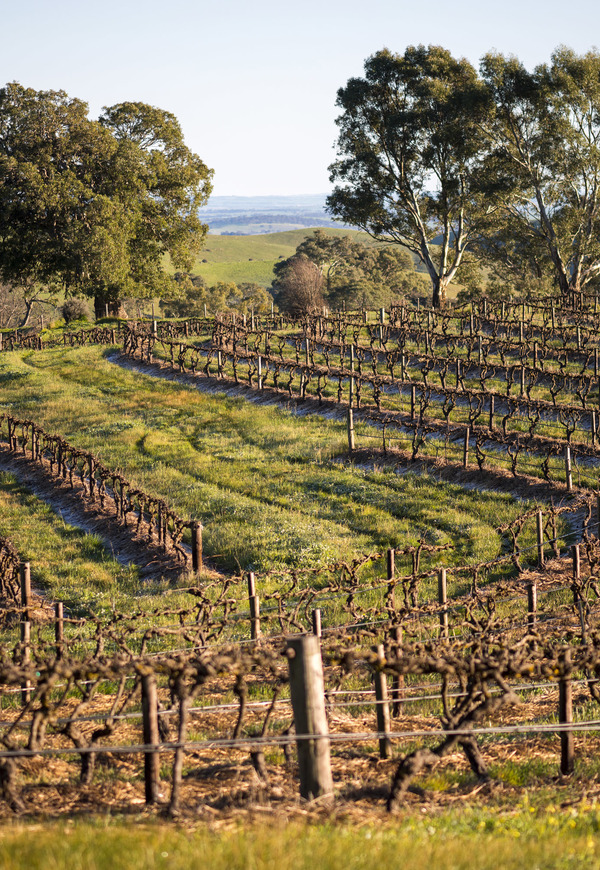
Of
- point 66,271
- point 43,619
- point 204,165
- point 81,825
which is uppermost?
point 204,165

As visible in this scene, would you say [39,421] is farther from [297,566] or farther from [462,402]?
[297,566]

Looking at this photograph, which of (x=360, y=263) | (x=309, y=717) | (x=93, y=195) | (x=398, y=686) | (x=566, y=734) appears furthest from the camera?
(x=360, y=263)

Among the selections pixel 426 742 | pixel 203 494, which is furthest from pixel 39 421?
pixel 426 742

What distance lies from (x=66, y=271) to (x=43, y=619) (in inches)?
1729

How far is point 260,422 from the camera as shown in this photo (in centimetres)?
3105

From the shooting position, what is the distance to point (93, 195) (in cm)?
5228

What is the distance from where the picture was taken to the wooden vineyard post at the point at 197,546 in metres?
17.6

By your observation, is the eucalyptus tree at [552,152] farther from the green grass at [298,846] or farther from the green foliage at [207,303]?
the green grass at [298,846]

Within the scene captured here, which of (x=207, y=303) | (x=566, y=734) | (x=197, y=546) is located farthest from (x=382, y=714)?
(x=207, y=303)

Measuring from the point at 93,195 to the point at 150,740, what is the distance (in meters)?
49.6

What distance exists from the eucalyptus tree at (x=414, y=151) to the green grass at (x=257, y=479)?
27.9 metres

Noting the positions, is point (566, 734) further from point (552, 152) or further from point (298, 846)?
point (552, 152)

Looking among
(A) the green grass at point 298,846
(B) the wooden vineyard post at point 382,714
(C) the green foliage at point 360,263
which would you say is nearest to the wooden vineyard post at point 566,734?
(B) the wooden vineyard post at point 382,714

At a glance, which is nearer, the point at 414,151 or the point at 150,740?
the point at 150,740
